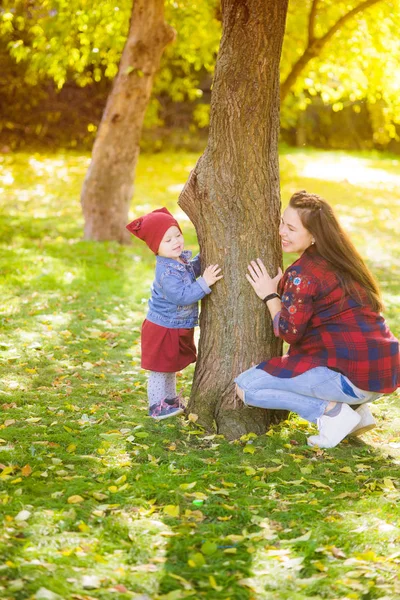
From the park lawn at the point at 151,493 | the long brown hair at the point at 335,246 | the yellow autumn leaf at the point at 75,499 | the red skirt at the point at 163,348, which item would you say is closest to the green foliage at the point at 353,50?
the park lawn at the point at 151,493

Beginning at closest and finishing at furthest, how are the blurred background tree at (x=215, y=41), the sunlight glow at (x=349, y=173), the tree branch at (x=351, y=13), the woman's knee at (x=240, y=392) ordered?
the woman's knee at (x=240, y=392)
the tree branch at (x=351, y=13)
the blurred background tree at (x=215, y=41)
the sunlight glow at (x=349, y=173)

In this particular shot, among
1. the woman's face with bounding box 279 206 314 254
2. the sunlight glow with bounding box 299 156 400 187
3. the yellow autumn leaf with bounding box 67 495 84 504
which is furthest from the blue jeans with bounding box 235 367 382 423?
the sunlight glow with bounding box 299 156 400 187

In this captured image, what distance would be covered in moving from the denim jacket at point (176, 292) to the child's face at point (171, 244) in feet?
0.18

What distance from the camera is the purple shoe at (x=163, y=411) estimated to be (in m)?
4.98

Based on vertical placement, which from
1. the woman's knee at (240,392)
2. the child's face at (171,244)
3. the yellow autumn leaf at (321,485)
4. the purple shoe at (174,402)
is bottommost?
the yellow autumn leaf at (321,485)

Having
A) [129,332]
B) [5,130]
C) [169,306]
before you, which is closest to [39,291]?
[129,332]

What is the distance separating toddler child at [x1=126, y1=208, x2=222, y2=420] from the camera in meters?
4.73

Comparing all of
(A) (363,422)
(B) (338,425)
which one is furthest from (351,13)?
(B) (338,425)

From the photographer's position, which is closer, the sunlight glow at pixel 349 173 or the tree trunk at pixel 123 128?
the tree trunk at pixel 123 128

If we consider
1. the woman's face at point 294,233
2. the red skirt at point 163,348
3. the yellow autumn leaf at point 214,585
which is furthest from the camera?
the red skirt at point 163,348

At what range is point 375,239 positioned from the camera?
529 inches

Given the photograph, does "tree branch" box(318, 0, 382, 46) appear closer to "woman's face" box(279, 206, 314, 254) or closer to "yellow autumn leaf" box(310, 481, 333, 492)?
"woman's face" box(279, 206, 314, 254)

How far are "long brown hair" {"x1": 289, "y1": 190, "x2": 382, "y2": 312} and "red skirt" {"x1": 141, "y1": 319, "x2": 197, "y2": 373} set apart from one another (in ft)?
3.55

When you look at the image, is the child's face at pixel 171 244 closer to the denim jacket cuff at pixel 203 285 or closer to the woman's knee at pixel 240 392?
the denim jacket cuff at pixel 203 285
